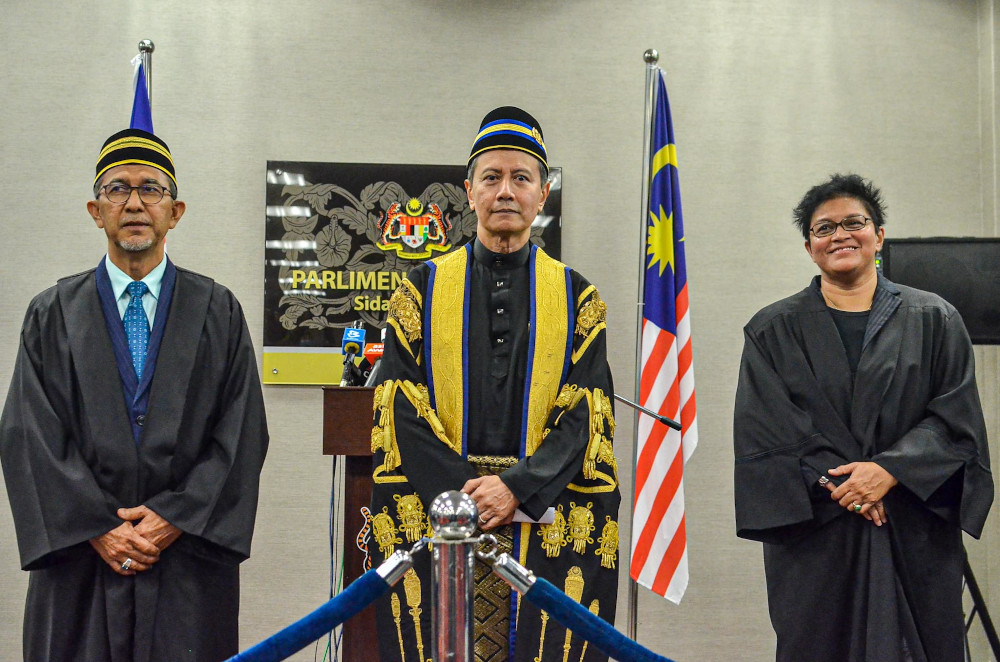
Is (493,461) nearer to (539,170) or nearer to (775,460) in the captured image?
(539,170)

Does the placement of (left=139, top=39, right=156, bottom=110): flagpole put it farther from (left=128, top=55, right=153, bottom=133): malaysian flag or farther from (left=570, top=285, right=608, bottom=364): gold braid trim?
(left=570, top=285, right=608, bottom=364): gold braid trim

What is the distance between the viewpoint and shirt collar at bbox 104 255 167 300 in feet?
8.03

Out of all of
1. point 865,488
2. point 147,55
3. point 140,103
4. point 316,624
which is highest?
point 147,55

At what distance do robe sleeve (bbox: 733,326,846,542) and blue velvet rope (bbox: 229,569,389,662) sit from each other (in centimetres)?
150

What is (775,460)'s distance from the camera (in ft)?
8.71

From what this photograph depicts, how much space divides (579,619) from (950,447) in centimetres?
160

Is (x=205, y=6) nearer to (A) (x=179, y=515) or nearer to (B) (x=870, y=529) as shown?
(A) (x=179, y=515)

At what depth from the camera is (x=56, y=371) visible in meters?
2.33

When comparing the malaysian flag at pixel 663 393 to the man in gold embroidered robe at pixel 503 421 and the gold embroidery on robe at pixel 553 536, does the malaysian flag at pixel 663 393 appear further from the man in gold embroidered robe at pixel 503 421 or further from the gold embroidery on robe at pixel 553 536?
the gold embroidery on robe at pixel 553 536

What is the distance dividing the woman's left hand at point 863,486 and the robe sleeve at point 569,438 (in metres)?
0.78

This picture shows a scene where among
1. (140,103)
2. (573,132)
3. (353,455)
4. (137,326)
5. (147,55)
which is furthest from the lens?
(573,132)

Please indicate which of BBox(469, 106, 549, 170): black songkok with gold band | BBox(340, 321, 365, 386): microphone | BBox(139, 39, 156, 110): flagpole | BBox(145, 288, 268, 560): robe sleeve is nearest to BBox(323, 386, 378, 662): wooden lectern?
BBox(340, 321, 365, 386): microphone

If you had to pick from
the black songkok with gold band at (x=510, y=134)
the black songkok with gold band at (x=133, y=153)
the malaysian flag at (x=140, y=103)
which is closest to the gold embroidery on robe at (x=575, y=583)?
the black songkok with gold band at (x=510, y=134)

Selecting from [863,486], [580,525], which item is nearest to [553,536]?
[580,525]
